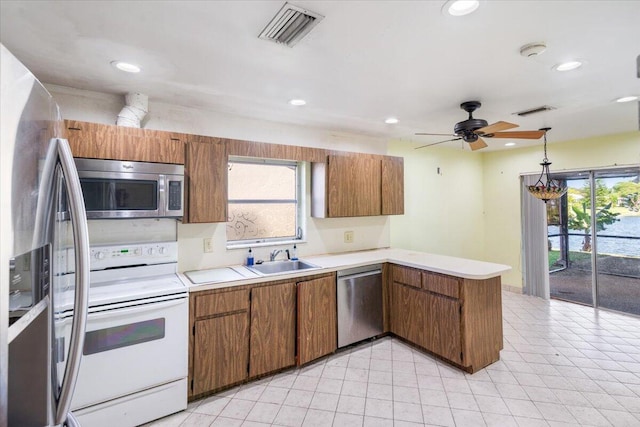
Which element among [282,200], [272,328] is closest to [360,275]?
[272,328]

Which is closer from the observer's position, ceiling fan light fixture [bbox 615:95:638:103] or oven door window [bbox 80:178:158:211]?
oven door window [bbox 80:178:158:211]

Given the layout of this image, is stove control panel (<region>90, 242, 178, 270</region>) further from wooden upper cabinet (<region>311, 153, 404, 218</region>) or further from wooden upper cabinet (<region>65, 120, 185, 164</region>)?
wooden upper cabinet (<region>311, 153, 404, 218</region>)

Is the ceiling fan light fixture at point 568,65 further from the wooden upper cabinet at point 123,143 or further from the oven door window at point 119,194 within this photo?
the oven door window at point 119,194

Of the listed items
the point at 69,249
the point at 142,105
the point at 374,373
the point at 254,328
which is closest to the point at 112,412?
the point at 254,328

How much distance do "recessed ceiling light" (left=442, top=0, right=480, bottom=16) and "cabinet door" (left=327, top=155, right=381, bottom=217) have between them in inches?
82.8

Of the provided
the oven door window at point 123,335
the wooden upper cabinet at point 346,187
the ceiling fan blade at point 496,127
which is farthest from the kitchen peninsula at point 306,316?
the ceiling fan blade at point 496,127

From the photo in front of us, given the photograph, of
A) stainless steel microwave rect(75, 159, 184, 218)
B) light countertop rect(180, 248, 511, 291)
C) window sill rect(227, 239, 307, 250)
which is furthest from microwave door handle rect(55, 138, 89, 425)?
window sill rect(227, 239, 307, 250)

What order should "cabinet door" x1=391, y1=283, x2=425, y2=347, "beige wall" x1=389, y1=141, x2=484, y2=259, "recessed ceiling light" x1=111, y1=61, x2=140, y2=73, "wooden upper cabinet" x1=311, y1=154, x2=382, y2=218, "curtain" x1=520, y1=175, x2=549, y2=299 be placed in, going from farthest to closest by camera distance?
"curtain" x1=520, y1=175, x2=549, y2=299, "beige wall" x1=389, y1=141, x2=484, y2=259, "wooden upper cabinet" x1=311, y1=154, x2=382, y2=218, "cabinet door" x1=391, y1=283, x2=425, y2=347, "recessed ceiling light" x1=111, y1=61, x2=140, y2=73

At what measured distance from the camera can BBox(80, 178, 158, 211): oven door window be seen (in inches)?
86.4

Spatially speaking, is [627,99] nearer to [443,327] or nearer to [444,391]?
[443,327]

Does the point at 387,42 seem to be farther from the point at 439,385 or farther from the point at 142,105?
the point at 439,385

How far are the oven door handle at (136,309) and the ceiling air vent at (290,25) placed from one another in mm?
1850

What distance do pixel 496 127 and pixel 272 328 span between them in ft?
8.36

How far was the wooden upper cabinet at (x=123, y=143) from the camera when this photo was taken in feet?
7.21
